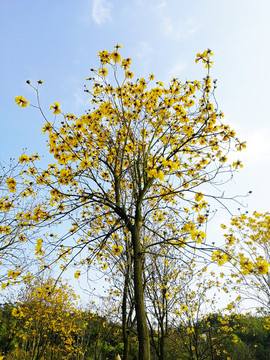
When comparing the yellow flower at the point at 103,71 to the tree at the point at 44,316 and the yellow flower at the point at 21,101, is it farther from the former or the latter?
the tree at the point at 44,316

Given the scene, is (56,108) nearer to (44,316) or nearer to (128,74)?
(128,74)

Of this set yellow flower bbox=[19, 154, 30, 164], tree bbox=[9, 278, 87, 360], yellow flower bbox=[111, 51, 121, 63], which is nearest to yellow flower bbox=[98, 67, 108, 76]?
yellow flower bbox=[111, 51, 121, 63]

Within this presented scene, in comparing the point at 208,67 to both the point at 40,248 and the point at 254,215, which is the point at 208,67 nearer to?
the point at 40,248

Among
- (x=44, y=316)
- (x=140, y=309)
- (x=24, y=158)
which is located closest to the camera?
(x=140, y=309)

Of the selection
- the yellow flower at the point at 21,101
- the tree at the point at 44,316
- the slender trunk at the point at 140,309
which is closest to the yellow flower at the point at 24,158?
the yellow flower at the point at 21,101

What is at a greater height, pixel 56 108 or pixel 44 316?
pixel 56 108

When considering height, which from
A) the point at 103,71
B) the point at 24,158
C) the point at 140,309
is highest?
the point at 103,71

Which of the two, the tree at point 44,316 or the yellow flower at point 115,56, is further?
the tree at point 44,316

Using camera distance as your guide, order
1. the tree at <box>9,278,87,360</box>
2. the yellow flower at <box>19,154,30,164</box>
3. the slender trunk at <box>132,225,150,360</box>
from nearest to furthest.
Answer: the slender trunk at <box>132,225,150,360</box> → the yellow flower at <box>19,154,30,164</box> → the tree at <box>9,278,87,360</box>

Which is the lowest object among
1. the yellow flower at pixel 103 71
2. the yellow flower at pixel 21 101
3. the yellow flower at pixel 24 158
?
the yellow flower at pixel 24 158

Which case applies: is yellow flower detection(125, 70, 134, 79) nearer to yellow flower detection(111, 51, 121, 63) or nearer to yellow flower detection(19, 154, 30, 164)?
yellow flower detection(111, 51, 121, 63)

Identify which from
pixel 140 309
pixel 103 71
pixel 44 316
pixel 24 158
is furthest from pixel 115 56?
pixel 44 316

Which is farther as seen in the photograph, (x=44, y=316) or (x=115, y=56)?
(x=44, y=316)

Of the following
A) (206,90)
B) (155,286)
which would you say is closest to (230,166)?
(206,90)
